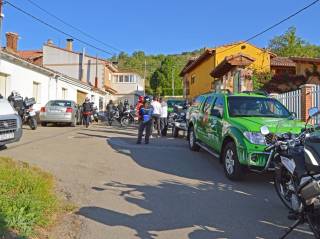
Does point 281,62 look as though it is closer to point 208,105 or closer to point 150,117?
point 150,117

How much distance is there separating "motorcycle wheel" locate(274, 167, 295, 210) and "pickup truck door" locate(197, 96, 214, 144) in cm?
448

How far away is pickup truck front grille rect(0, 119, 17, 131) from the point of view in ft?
33.2

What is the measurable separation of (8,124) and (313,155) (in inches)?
300

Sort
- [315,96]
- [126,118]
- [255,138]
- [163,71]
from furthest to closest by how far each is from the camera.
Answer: [163,71] < [126,118] < [315,96] < [255,138]

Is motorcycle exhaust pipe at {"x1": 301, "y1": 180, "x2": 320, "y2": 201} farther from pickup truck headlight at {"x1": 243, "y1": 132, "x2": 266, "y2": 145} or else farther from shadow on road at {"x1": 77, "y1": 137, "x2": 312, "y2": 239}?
pickup truck headlight at {"x1": 243, "y1": 132, "x2": 266, "y2": 145}

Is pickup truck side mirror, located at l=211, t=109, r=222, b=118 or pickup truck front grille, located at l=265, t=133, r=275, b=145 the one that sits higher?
pickup truck side mirror, located at l=211, t=109, r=222, b=118

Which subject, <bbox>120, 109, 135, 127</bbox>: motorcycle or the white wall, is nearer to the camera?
the white wall

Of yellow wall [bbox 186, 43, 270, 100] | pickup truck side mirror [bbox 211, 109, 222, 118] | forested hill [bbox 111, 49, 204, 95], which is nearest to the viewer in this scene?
pickup truck side mirror [bbox 211, 109, 222, 118]

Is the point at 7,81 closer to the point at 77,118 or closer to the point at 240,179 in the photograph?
the point at 77,118

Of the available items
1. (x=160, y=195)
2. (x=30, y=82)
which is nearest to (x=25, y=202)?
(x=160, y=195)

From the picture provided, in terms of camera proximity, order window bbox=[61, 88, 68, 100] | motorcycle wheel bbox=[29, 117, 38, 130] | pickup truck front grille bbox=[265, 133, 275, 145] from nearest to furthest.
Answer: pickup truck front grille bbox=[265, 133, 275, 145] < motorcycle wheel bbox=[29, 117, 38, 130] < window bbox=[61, 88, 68, 100]

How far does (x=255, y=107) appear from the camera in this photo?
33.6 feet

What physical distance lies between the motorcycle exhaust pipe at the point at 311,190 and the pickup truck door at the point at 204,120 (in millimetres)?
6247

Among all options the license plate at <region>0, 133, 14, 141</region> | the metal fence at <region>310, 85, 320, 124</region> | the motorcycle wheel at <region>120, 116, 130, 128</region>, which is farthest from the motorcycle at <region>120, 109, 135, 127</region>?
the license plate at <region>0, 133, 14, 141</region>
